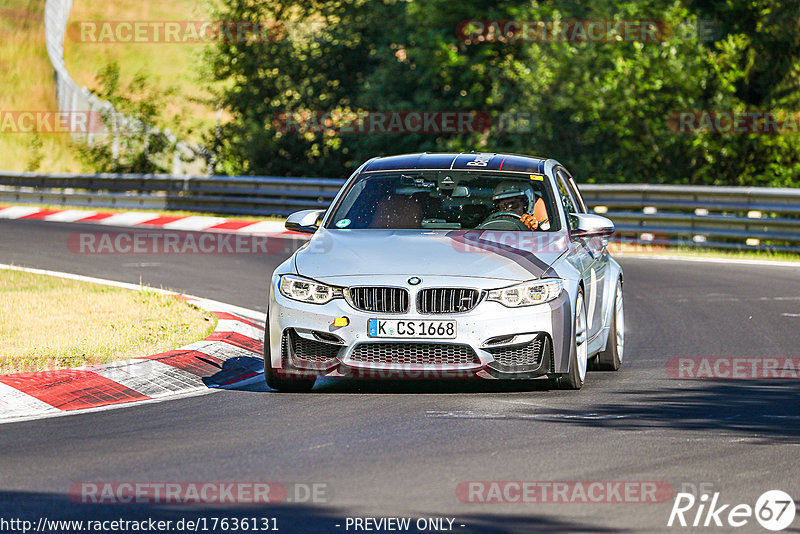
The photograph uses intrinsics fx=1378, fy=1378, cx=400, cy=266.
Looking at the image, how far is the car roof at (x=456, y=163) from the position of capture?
10.3m

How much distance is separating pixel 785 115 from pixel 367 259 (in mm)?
17664

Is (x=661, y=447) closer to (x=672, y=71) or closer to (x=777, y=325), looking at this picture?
(x=777, y=325)

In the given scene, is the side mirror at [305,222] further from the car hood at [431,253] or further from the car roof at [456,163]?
the car roof at [456,163]

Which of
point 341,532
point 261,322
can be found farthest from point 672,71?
point 341,532

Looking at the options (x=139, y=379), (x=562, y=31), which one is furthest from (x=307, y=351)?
(x=562, y=31)

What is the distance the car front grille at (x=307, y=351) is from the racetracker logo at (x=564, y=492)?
261 centimetres

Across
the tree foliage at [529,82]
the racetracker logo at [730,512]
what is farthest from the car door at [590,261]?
the tree foliage at [529,82]

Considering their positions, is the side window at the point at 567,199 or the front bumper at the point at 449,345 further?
the side window at the point at 567,199

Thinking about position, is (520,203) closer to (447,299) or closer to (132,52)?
(447,299)

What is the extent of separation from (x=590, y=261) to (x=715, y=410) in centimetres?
189

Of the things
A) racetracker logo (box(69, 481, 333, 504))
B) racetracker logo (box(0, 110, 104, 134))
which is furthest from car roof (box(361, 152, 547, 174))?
racetracker logo (box(0, 110, 104, 134))

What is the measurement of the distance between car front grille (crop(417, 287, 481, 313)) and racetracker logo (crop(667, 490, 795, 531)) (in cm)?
284

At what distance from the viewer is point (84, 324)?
11703mm

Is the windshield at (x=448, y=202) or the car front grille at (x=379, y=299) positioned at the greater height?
the windshield at (x=448, y=202)
